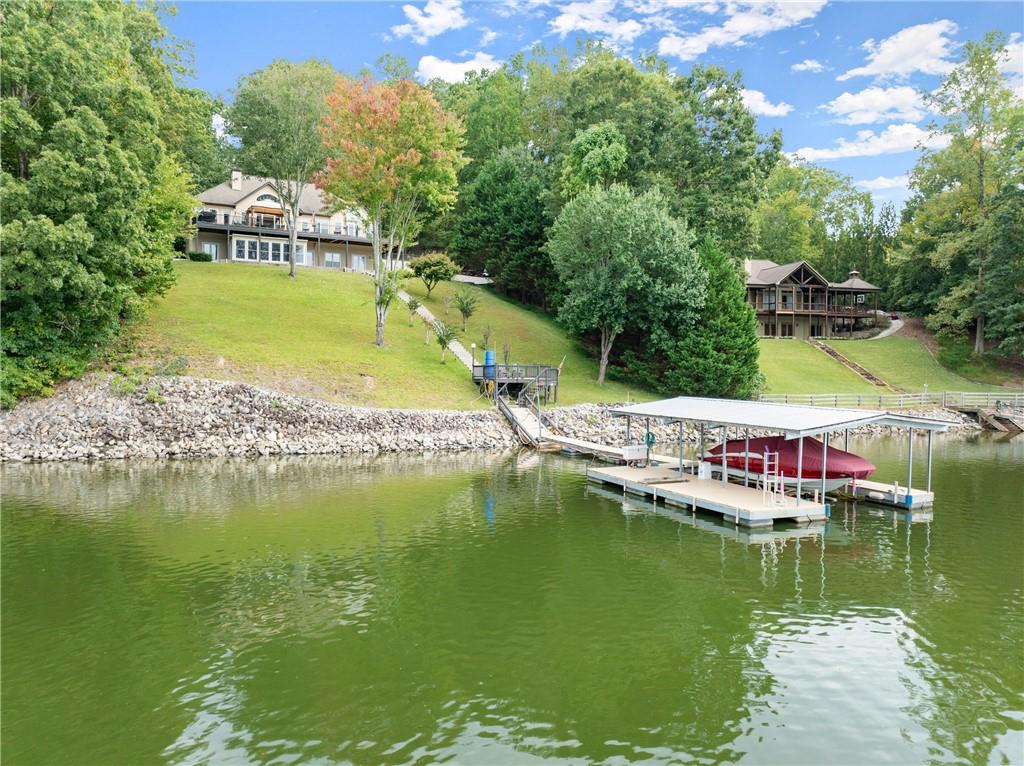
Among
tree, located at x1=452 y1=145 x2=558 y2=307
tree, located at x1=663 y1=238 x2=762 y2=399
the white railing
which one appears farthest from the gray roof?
the white railing

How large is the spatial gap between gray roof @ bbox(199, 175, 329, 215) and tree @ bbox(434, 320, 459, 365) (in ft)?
76.9

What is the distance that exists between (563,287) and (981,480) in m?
32.2

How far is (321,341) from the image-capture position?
43.2 meters

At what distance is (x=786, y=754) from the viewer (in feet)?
29.8

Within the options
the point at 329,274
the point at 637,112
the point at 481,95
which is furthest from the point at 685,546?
the point at 481,95

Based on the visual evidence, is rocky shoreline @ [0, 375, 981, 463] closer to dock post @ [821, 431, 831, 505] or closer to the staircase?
dock post @ [821, 431, 831, 505]

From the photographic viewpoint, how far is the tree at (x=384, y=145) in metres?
39.8

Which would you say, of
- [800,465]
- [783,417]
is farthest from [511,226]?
[800,465]

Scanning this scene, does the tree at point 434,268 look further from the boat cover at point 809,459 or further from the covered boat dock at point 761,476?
the boat cover at point 809,459

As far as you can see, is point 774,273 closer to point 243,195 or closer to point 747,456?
point 243,195

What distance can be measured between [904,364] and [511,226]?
3611 centimetres

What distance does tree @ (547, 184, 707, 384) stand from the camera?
43.4 m

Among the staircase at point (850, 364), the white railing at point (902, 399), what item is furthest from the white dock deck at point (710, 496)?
the staircase at point (850, 364)

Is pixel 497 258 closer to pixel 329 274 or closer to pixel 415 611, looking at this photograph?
pixel 329 274
